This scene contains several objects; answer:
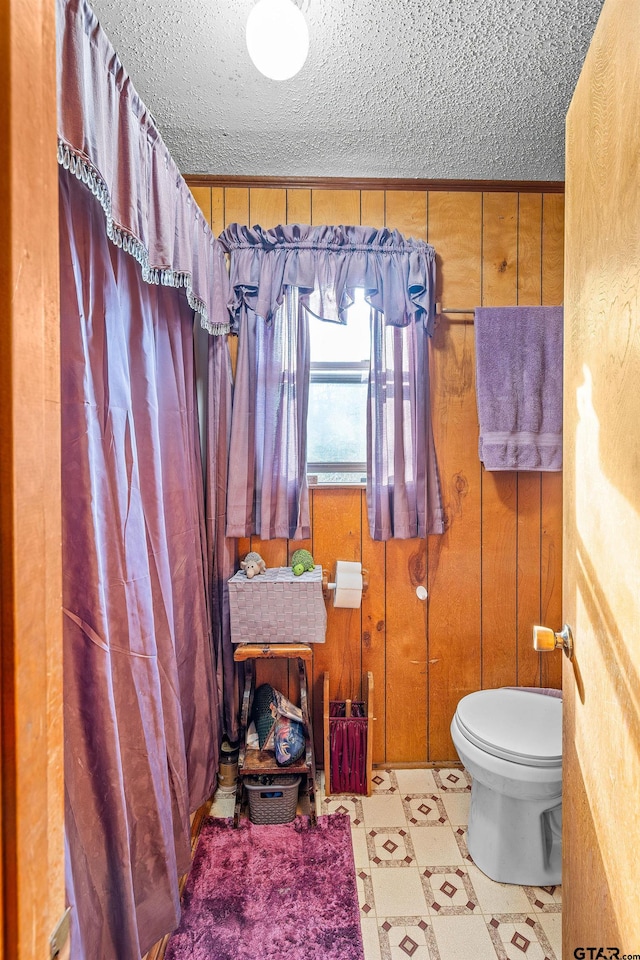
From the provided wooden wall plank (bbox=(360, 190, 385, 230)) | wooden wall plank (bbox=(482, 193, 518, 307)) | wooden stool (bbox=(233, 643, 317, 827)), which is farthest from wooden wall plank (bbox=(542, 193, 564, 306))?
wooden stool (bbox=(233, 643, 317, 827))

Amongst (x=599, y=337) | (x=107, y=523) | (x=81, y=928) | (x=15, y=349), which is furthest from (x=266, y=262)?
(x=81, y=928)

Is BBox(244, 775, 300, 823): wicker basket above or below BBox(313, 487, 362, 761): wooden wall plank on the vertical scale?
below

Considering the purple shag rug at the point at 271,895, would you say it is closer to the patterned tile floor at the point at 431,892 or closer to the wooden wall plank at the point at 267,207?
the patterned tile floor at the point at 431,892

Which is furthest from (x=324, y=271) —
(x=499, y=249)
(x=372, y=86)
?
(x=499, y=249)

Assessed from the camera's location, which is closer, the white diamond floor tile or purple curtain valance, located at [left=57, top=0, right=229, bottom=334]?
purple curtain valance, located at [left=57, top=0, right=229, bottom=334]

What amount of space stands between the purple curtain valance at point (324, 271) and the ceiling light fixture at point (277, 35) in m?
0.75

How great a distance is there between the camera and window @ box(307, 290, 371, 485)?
2.06 metres

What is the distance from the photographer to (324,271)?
1.92 meters

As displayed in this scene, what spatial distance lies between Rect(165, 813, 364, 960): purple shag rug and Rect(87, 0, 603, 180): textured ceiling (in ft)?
7.96

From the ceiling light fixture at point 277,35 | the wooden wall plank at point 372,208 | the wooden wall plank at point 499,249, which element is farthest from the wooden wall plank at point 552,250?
the ceiling light fixture at point 277,35

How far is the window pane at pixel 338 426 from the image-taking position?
208cm

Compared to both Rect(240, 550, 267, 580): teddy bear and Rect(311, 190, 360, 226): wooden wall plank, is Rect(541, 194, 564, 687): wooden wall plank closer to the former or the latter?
Rect(311, 190, 360, 226): wooden wall plank

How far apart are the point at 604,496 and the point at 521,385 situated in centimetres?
120

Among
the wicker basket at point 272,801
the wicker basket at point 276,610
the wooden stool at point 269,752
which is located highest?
the wicker basket at point 276,610
